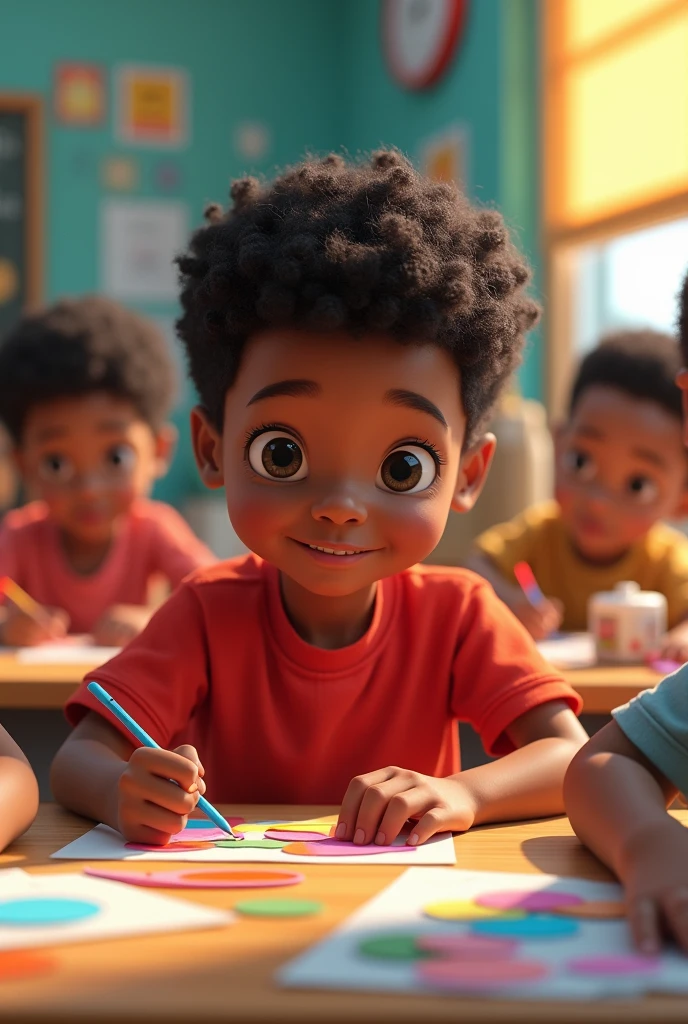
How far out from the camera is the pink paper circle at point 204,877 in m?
0.73

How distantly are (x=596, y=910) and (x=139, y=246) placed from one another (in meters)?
4.77

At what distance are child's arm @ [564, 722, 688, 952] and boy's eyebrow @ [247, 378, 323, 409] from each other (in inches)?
12.8

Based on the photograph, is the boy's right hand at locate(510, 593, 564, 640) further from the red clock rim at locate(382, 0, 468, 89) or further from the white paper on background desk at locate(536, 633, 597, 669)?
the red clock rim at locate(382, 0, 468, 89)

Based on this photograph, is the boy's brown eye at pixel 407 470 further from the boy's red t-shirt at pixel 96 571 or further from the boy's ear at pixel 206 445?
the boy's red t-shirt at pixel 96 571

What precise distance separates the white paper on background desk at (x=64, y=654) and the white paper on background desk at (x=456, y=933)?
95 cm

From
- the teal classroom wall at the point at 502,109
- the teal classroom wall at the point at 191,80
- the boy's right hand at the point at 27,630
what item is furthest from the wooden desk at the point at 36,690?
the teal classroom wall at the point at 191,80

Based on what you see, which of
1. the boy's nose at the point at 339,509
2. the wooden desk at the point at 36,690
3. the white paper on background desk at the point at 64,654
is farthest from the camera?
the white paper on background desk at the point at 64,654

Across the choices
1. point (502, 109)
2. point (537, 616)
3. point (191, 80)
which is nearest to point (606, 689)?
point (537, 616)

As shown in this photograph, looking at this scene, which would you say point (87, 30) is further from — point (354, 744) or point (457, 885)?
point (457, 885)

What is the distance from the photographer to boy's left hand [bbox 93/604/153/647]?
186 cm

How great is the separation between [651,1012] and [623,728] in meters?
0.40

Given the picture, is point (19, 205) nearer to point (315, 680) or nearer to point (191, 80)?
point (191, 80)

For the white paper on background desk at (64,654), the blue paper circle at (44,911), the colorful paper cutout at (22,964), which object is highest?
the colorful paper cutout at (22,964)

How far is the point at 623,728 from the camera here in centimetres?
91
